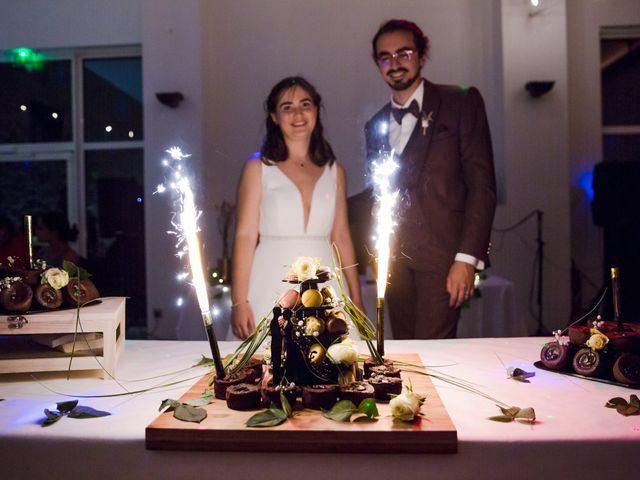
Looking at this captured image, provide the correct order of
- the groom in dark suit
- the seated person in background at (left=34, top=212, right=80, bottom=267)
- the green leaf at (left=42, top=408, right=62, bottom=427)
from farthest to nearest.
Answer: the seated person in background at (left=34, top=212, right=80, bottom=267) < the groom in dark suit < the green leaf at (left=42, top=408, right=62, bottom=427)

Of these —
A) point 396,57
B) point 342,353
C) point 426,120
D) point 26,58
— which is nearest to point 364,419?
point 342,353

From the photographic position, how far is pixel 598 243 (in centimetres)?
559

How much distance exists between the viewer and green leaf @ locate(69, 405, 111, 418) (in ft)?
3.76

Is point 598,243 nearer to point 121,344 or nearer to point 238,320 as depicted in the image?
point 238,320

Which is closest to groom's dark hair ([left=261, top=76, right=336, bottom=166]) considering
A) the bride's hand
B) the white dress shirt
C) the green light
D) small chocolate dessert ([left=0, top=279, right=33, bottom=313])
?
the white dress shirt

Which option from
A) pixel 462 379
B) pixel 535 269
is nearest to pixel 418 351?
pixel 462 379

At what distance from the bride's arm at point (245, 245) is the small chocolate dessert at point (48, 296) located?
127cm

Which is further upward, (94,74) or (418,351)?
(94,74)

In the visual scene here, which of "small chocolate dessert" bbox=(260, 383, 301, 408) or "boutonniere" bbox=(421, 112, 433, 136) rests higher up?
"boutonniere" bbox=(421, 112, 433, 136)

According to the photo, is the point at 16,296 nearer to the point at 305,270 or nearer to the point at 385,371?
the point at 305,270

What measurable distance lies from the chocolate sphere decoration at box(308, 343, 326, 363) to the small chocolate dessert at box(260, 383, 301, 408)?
67 mm

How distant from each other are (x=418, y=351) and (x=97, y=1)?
534 centimetres

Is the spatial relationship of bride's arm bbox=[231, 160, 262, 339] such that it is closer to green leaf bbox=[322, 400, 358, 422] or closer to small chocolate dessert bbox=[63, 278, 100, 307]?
small chocolate dessert bbox=[63, 278, 100, 307]

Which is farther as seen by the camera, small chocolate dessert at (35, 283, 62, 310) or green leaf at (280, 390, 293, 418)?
small chocolate dessert at (35, 283, 62, 310)
